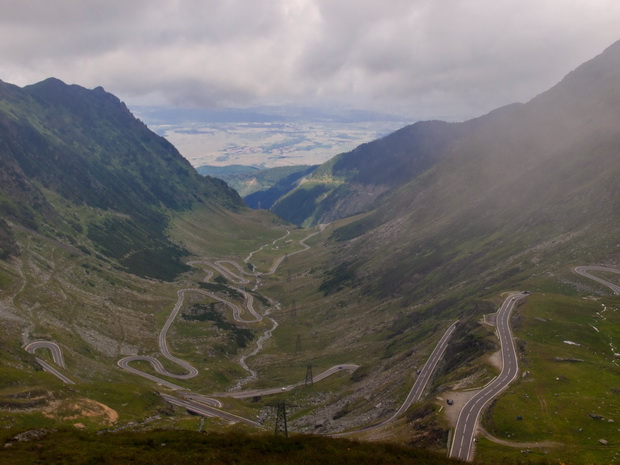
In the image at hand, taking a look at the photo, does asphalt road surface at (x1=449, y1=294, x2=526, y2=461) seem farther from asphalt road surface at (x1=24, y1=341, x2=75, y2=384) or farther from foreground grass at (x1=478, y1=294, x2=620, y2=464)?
asphalt road surface at (x1=24, y1=341, x2=75, y2=384)

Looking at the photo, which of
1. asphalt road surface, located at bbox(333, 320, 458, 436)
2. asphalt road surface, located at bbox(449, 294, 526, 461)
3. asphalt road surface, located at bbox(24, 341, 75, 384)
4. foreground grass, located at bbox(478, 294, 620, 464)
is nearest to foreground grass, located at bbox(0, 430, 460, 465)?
asphalt road surface, located at bbox(449, 294, 526, 461)

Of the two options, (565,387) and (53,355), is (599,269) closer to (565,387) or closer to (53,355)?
(565,387)

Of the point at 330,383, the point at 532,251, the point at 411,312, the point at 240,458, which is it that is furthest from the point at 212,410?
the point at 532,251

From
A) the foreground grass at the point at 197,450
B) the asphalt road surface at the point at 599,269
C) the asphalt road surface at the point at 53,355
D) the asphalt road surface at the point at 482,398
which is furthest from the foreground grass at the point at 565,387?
the asphalt road surface at the point at 53,355

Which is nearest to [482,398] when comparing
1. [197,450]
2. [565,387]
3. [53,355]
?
[565,387]

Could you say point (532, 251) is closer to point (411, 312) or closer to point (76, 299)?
point (411, 312)

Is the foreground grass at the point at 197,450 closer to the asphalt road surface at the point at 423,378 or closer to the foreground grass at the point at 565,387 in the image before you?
the foreground grass at the point at 565,387
